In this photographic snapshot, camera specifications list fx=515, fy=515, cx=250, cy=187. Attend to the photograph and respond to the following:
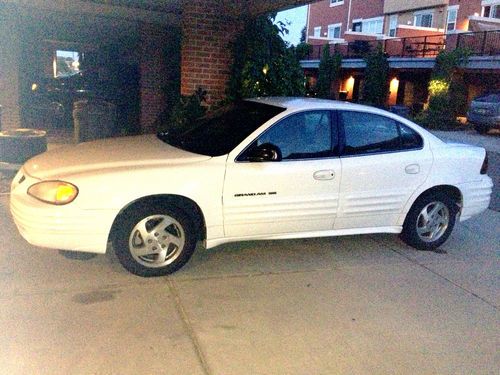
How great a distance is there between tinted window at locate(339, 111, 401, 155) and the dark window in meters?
0.06

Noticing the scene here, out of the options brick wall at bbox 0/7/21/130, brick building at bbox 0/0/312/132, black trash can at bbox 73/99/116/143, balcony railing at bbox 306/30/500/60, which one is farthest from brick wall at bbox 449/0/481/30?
brick wall at bbox 0/7/21/130

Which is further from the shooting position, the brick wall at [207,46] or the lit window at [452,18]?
the lit window at [452,18]

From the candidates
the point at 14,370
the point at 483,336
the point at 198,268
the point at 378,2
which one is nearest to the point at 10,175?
the point at 198,268

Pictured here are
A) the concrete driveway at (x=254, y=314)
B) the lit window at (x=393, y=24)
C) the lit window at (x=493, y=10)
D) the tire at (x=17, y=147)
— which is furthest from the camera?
the lit window at (x=393, y=24)

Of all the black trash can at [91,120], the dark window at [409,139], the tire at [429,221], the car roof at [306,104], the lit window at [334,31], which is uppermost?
the lit window at [334,31]

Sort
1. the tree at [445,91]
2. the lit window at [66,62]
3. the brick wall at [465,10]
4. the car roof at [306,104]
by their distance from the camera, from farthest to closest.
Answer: the brick wall at [465,10] < the lit window at [66,62] < the tree at [445,91] < the car roof at [306,104]

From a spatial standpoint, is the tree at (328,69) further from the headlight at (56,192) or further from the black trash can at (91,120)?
the headlight at (56,192)

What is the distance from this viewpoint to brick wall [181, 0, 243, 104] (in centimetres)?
809

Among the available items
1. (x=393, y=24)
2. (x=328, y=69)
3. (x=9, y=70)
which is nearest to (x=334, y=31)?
(x=393, y=24)

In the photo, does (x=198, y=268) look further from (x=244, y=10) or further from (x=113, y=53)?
(x=113, y=53)

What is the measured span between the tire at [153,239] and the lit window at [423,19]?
29822 mm

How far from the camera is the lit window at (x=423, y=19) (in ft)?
99.7

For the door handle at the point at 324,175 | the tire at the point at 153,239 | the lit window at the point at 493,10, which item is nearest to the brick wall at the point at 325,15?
the lit window at the point at 493,10

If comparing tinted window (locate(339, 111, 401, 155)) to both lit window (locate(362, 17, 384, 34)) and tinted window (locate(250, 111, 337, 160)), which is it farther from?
lit window (locate(362, 17, 384, 34))
